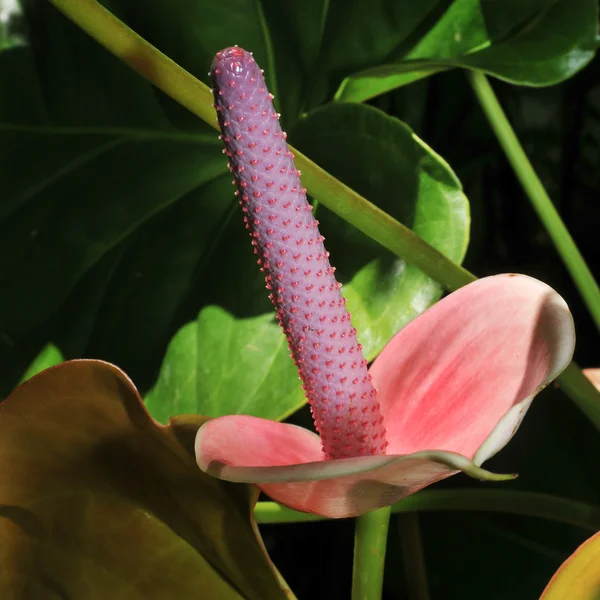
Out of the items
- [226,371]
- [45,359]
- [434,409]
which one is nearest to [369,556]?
[434,409]

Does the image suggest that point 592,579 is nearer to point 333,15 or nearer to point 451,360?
point 451,360

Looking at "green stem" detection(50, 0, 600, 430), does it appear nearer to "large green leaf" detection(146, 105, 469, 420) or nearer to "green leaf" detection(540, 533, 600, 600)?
"large green leaf" detection(146, 105, 469, 420)

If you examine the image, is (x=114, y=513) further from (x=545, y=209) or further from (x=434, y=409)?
(x=545, y=209)

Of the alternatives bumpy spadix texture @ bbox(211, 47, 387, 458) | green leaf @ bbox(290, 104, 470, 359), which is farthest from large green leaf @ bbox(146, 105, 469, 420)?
bumpy spadix texture @ bbox(211, 47, 387, 458)

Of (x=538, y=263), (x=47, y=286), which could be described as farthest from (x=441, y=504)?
(x=538, y=263)

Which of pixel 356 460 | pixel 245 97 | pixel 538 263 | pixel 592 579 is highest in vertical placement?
pixel 245 97

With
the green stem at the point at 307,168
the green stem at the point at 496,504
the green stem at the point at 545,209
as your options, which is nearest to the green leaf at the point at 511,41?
the green stem at the point at 545,209
